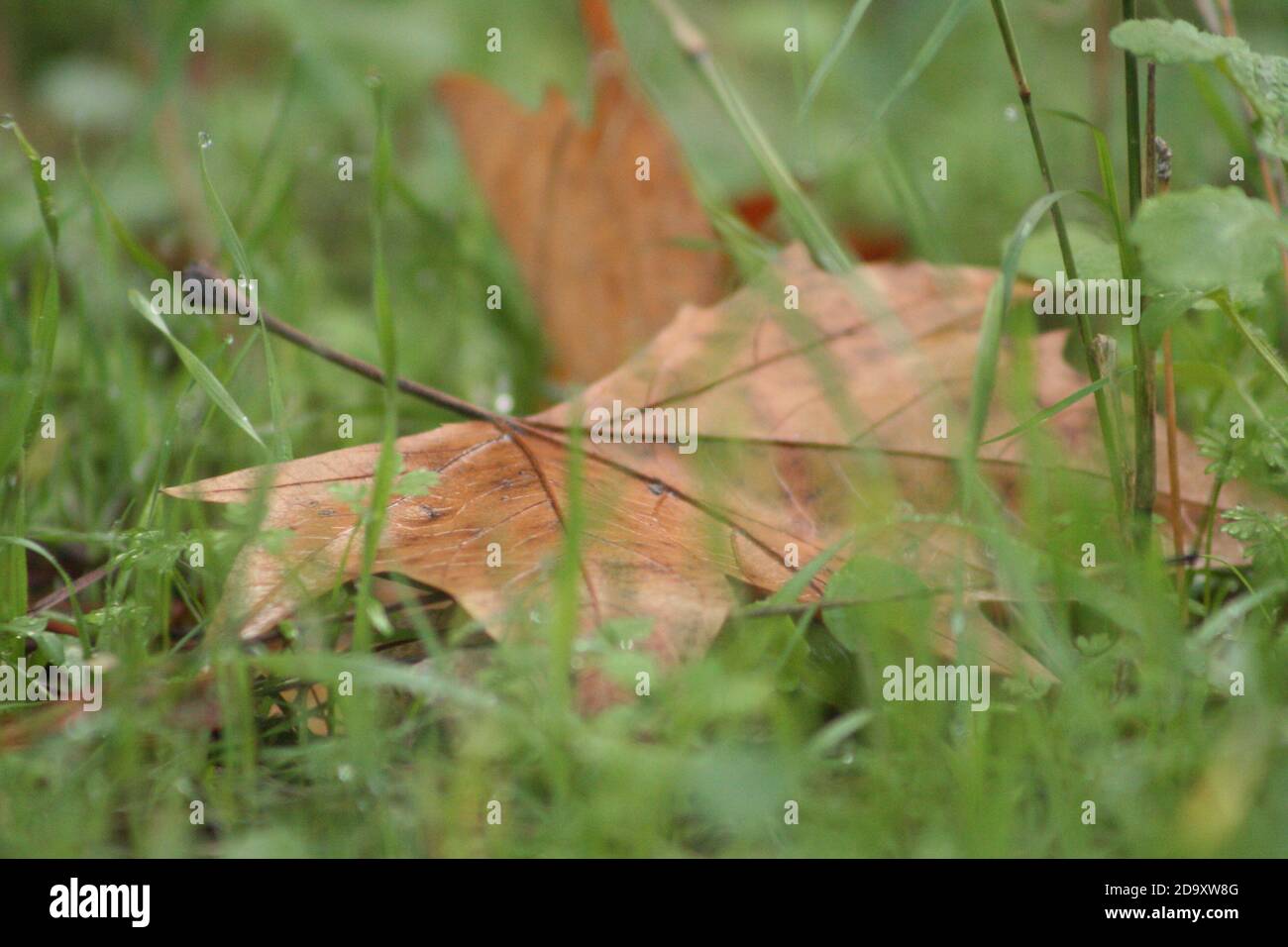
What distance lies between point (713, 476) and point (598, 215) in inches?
42.0

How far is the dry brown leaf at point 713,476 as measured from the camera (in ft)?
4.27

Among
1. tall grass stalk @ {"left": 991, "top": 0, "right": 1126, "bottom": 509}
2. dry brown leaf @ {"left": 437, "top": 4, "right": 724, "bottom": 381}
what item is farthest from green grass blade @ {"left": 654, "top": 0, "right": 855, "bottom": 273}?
tall grass stalk @ {"left": 991, "top": 0, "right": 1126, "bottom": 509}

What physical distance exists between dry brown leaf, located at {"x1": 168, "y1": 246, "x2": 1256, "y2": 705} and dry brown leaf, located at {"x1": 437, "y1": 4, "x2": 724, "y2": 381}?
1.70 ft

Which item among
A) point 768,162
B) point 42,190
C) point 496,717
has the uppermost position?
point 768,162

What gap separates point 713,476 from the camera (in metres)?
1.65

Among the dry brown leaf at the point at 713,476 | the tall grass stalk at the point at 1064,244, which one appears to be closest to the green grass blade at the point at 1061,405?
the tall grass stalk at the point at 1064,244

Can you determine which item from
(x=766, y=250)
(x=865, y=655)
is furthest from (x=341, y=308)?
(x=865, y=655)

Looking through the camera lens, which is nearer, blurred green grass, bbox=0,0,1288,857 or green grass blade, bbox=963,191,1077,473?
blurred green grass, bbox=0,0,1288,857

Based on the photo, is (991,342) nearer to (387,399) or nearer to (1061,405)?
(1061,405)

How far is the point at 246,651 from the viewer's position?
1.26 m

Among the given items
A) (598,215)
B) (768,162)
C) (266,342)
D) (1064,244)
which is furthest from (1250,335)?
(598,215)

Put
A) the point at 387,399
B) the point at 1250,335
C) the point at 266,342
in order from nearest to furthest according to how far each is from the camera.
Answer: the point at 387,399 < the point at 1250,335 < the point at 266,342

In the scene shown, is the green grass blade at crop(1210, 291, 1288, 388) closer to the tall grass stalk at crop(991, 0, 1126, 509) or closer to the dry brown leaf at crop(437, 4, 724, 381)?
the tall grass stalk at crop(991, 0, 1126, 509)

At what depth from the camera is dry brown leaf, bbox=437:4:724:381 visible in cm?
247
